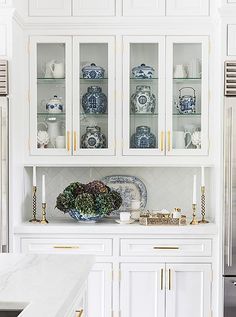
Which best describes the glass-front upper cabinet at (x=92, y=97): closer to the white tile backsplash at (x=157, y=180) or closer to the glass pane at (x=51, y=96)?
the glass pane at (x=51, y=96)

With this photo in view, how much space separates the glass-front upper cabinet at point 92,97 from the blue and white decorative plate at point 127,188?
14.1 inches

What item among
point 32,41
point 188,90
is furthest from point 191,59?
point 32,41

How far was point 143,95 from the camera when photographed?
12.5ft

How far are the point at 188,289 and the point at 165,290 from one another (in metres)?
0.15

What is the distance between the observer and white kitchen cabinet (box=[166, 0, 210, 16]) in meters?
3.77

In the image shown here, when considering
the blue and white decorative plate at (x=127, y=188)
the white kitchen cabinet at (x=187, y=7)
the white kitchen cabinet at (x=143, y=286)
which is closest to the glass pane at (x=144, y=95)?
the white kitchen cabinet at (x=187, y=7)

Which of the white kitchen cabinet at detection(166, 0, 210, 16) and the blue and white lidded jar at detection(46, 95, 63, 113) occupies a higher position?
the white kitchen cabinet at detection(166, 0, 210, 16)

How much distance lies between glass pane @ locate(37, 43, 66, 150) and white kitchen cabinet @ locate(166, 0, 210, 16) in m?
0.78

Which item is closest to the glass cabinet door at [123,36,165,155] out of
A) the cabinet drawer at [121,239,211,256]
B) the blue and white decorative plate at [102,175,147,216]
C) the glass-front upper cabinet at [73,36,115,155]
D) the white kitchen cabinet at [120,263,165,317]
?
the glass-front upper cabinet at [73,36,115,155]

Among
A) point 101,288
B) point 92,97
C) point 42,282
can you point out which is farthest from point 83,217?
point 42,282

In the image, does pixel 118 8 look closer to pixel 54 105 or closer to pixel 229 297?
pixel 54 105

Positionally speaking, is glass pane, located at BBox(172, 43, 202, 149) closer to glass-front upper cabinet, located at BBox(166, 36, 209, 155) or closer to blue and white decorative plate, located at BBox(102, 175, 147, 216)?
glass-front upper cabinet, located at BBox(166, 36, 209, 155)

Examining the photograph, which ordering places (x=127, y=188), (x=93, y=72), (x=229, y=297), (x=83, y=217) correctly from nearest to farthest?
(x=229, y=297)
(x=83, y=217)
(x=93, y=72)
(x=127, y=188)

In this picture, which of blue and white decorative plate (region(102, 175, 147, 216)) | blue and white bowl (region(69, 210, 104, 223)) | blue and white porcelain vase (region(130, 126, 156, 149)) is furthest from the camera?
blue and white decorative plate (region(102, 175, 147, 216))
